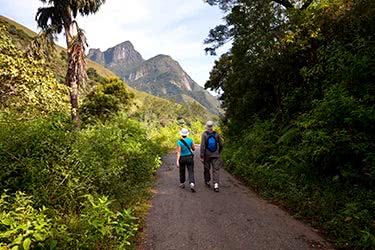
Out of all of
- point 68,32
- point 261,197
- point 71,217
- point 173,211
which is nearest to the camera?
point 71,217

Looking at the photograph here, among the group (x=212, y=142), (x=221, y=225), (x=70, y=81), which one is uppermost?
(x=70, y=81)

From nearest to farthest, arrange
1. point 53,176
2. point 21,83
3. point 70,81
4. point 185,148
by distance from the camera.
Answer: point 53,176, point 185,148, point 21,83, point 70,81

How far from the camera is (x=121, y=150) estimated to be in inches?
332

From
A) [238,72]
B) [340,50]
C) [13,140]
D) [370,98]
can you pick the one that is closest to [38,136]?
[13,140]

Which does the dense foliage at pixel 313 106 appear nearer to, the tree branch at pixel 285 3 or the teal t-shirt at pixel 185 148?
the tree branch at pixel 285 3

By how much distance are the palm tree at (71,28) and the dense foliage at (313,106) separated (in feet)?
24.1

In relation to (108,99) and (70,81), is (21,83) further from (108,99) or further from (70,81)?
(108,99)

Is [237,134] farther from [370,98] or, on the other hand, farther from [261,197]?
[370,98]

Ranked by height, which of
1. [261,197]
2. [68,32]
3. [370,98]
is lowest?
[261,197]

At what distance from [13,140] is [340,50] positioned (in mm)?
7777

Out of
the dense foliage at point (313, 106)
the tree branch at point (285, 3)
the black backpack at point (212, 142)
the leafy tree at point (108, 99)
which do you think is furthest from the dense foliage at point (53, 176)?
the leafy tree at point (108, 99)

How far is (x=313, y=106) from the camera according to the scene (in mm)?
7988

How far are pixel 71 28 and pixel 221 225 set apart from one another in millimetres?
14271

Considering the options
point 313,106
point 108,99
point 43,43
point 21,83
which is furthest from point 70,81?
point 108,99
